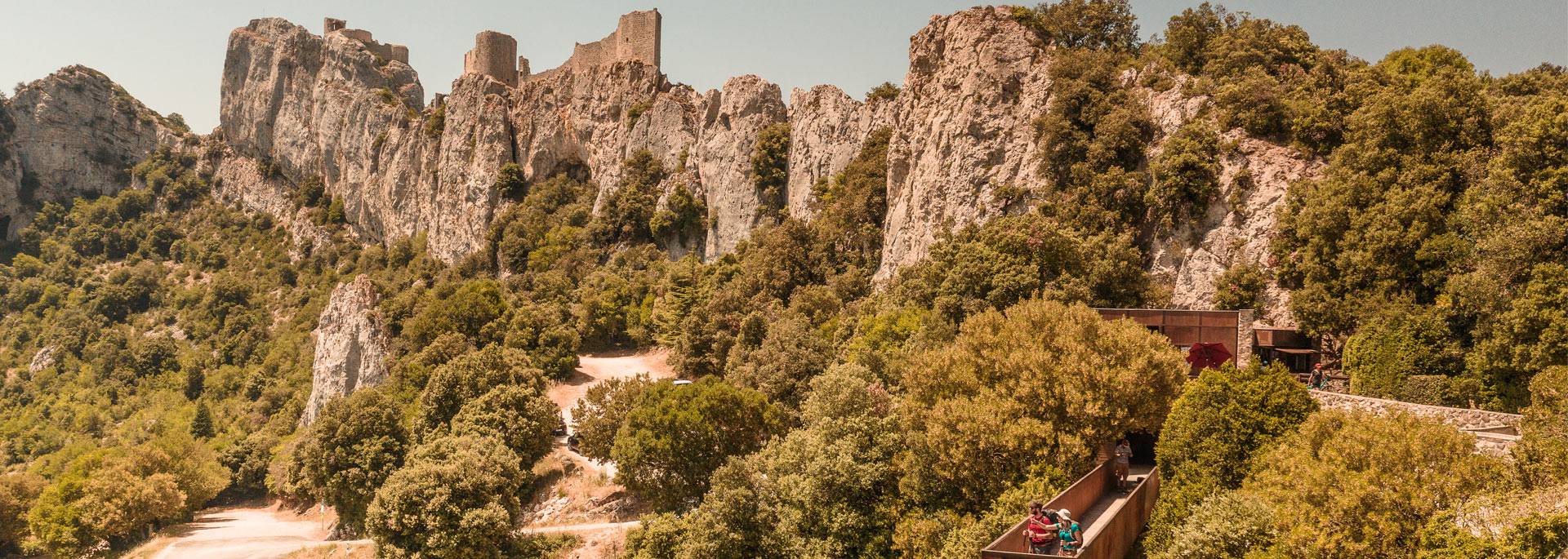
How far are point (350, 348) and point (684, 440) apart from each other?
27.4 metres

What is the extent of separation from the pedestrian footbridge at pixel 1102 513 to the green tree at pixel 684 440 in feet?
39.8

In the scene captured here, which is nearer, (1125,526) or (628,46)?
(1125,526)

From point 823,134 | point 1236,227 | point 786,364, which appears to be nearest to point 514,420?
point 786,364

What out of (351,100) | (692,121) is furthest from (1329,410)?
(351,100)

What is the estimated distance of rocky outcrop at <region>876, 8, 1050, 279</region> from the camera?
3794 cm

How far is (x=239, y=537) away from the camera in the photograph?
37688mm

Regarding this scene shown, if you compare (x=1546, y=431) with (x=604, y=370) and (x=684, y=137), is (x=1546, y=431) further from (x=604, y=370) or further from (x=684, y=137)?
(x=684, y=137)

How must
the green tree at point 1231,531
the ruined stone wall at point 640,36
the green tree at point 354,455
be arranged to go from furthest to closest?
the ruined stone wall at point 640,36 → the green tree at point 354,455 → the green tree at point 1231,531

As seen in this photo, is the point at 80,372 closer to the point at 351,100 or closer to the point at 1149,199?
the point at 351,100

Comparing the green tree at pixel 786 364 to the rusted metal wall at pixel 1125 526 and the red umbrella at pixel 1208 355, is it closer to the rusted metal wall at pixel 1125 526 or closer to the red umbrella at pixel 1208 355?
the red umbrella at pixel 1208 355

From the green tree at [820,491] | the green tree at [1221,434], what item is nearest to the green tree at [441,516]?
the green tree at [820,491]

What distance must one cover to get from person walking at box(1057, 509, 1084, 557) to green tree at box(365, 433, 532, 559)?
17496 millimetres

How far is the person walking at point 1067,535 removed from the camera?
45.6 feet

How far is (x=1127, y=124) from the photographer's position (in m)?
33.2
